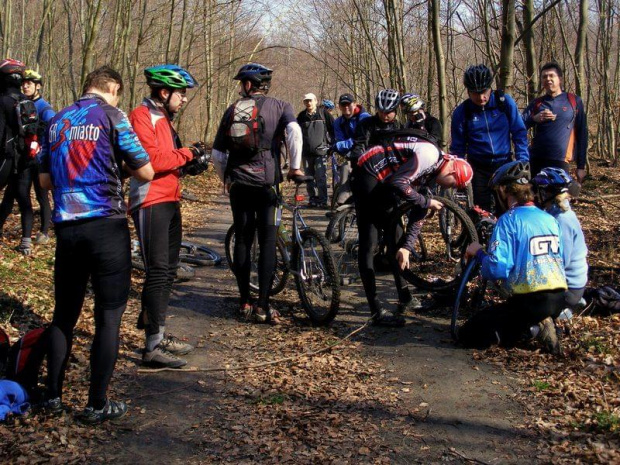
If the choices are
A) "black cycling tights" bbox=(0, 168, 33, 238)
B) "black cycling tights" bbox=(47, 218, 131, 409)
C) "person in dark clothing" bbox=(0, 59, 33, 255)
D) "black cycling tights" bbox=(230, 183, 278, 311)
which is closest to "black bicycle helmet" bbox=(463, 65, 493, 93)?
"black cycling tights" bbox=(230, 183, 278, 311)

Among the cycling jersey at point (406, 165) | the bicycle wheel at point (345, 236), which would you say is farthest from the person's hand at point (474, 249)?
the bicycle wheel at point (345, 236)

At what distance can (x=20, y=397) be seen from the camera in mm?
3895

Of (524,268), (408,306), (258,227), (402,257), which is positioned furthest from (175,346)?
(524,268)

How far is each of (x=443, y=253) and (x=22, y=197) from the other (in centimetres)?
513

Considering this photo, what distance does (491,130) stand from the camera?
6.45 m

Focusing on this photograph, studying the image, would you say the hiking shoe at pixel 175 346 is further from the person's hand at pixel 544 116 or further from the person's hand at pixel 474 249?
the person's hand at pixel 544 116

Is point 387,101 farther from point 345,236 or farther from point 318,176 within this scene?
point 318,176

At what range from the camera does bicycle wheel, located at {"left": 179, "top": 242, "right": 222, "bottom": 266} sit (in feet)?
A: 26.3

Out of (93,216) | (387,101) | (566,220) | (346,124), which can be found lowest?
(566,220)

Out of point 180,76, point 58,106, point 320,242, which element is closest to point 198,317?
point 320,242

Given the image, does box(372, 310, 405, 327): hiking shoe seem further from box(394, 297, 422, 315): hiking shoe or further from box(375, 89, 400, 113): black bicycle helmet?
box(375, 89, 400, 113): black bicycle helmet

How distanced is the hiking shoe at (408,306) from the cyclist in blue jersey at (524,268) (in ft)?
3.55

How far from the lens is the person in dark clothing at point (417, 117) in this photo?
8641mm

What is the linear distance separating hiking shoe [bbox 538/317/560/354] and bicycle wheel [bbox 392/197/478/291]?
1.04 meters
